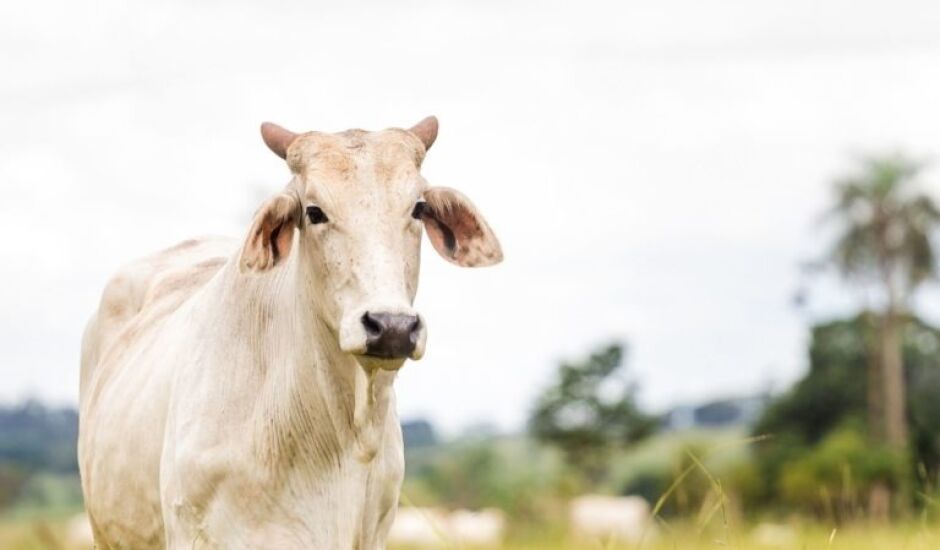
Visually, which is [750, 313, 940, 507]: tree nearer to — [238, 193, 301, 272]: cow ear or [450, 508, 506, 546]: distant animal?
[450, 508, 506, 546]: distant animal

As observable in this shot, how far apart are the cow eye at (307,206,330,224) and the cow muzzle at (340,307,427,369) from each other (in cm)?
55

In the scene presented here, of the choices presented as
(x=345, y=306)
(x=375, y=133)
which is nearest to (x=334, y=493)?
(x=345, y=306)

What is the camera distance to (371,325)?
5254 mm

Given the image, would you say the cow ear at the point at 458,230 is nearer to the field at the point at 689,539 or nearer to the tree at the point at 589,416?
the field at the point at 689,539

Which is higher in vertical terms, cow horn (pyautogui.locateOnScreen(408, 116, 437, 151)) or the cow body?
cow horn (pyautogui.locateOnScreen(408, 116, 437, 151))

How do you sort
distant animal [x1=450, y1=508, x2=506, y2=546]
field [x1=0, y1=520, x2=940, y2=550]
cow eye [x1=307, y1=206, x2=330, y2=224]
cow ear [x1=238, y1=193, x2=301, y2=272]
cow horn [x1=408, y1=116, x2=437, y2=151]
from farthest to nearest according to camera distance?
1. distant animal [x1=450, y1=508, x2=506, y2=546]
2. field [x1=0, y1=520, x2=940, y2=550]
3. cow horn [x1=408, y1=116, x2=437, y2=151]
4. cow ear [x1=238, y1=193, x2=301, y2=272]
5. cow eye [x1=307, y1=206, x2=330, y2=224]

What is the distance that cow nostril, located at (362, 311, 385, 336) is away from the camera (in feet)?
17.1

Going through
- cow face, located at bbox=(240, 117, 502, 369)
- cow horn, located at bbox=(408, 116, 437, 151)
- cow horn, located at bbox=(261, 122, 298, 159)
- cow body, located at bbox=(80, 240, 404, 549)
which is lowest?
cow body, located at bbox=(80, 240, 404, 549)

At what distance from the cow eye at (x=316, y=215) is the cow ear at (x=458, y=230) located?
452mm

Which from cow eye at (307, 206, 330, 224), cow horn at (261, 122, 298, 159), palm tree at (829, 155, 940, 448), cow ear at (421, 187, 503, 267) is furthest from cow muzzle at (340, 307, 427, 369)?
palm tree at (829, 155, 940, 448)

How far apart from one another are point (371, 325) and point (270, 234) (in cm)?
86

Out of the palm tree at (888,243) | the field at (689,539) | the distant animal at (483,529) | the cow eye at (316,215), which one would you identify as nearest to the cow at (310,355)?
the cow eye at (316,215)

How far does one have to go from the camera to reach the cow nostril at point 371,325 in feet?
17.1

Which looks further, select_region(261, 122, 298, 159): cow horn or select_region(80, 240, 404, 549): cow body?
select_region(261, 122, 298, 159): cow horn
